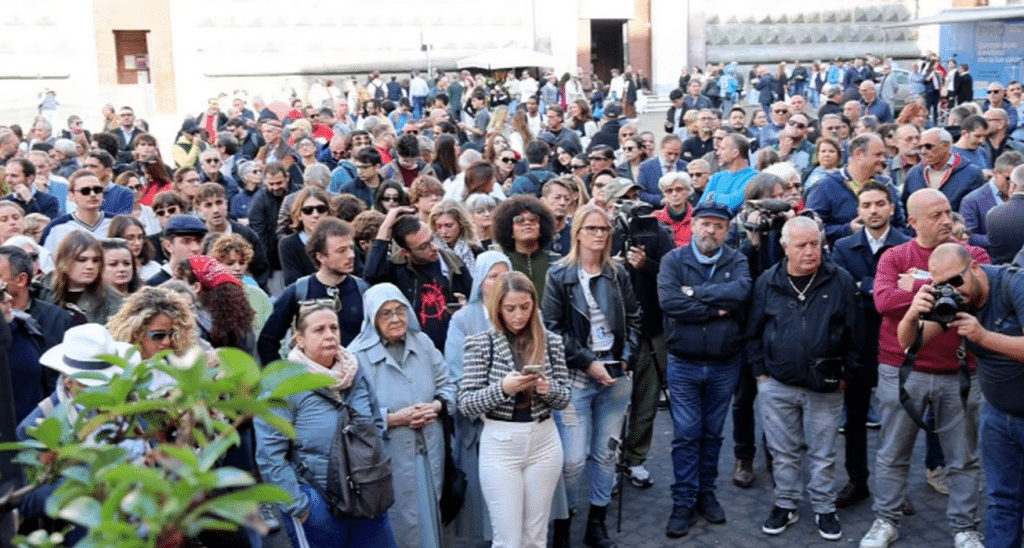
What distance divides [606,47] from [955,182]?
32.4 m

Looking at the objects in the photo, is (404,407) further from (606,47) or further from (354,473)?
(606,47)

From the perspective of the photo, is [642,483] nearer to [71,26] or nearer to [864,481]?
[864,481]

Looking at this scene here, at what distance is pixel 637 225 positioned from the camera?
729cm

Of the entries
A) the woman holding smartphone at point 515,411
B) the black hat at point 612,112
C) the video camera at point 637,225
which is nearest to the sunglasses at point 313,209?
the video camera at point 637,225

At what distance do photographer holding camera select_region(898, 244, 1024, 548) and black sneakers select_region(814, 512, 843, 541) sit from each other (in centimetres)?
102

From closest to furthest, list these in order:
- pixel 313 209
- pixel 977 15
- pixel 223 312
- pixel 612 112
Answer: pixel 223 312
pixel 313 209
pixel 612 112
pixel 977 15

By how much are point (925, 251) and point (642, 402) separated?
6.24 ft

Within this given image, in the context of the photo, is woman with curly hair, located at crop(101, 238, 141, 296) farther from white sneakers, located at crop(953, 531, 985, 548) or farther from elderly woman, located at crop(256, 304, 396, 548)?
white sneakers, located at crop(953, 531, 985, 548)

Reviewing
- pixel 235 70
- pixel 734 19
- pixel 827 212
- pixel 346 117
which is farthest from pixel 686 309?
pixel 734 19

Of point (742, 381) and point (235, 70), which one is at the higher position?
point (235, 70)

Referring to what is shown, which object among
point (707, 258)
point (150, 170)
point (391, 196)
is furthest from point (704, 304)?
point (150, 170)

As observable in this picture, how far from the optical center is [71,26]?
34281 mm

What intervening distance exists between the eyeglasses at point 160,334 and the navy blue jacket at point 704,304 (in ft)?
9.67

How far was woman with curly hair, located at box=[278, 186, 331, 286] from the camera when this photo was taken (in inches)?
320
